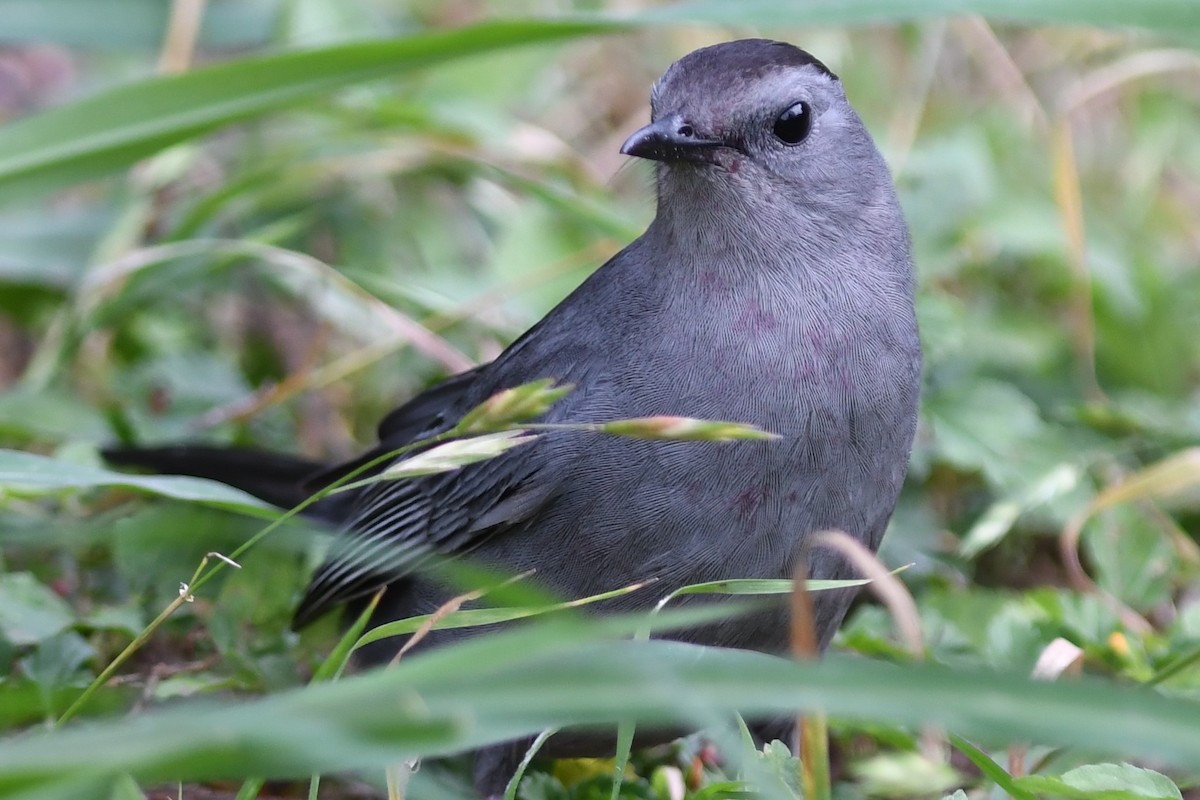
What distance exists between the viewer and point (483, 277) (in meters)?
4.69

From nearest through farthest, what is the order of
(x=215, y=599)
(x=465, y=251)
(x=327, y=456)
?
(x=215, y=599)
(x=327, y=456)
(x=465, y=251)

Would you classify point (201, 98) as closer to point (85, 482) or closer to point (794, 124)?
point (85, 482)

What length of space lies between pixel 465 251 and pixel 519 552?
2614 millimetres

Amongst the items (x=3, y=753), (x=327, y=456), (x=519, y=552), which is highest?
(x=3, y=753)

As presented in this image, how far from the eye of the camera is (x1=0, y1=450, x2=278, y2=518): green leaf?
2553 millimetres

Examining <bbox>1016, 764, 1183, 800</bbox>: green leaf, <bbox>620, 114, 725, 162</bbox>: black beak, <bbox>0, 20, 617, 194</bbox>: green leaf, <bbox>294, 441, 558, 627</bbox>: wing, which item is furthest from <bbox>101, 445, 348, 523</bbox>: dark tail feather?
<bbox>1016, 764, 1183, 800</bbox>: green leaf

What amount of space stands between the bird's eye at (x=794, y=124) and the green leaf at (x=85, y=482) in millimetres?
1306

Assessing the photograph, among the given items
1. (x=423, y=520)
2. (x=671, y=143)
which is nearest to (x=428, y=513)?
(x=423, y=520)

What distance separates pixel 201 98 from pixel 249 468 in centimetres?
101

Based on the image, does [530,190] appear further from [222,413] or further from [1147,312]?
[1147,312]

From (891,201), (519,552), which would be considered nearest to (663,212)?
(891,201)

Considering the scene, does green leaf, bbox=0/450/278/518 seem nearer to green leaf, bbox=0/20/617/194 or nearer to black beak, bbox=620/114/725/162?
black beak, bbox=620/114/725/162

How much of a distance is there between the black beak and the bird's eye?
144 millimetres

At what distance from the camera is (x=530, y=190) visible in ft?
14.7
